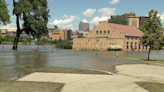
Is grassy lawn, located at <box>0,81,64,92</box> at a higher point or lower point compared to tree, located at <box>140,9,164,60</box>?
lower

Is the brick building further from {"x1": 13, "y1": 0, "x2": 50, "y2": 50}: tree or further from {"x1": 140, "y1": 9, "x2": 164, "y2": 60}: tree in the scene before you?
{"x1": 140, "y1": 9, "x2": 164, "y2": 60}: tree

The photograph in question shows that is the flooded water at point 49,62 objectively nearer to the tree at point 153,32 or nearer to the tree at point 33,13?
the tree at point 153,32

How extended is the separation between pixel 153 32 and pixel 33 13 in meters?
31.7

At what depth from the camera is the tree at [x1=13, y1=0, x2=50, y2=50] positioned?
4319cm

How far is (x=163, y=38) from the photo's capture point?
26.1 metres

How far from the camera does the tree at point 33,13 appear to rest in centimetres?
4319

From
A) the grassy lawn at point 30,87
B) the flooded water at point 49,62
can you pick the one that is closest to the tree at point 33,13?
the flooded water at point 49,62

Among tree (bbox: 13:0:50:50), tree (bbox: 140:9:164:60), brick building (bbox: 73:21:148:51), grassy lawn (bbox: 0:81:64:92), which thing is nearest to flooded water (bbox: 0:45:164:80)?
grassy lawn (bbox: 0:81:64:92)

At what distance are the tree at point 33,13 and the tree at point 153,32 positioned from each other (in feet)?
92.0

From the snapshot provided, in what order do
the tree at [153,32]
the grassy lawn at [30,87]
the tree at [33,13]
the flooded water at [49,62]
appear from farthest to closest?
1. the tree at [33,13]
2. the tree at [153,32]
3. the flooded water at [49,62]
4. the grassy lawn at [30,87]

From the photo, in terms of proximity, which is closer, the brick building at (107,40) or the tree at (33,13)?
the tree at (33,13)

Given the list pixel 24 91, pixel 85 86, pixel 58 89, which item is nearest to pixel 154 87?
pixel 85 86

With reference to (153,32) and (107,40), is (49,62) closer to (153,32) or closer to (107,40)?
(153,32)

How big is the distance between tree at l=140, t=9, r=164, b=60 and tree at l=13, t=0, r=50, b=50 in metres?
28.1
